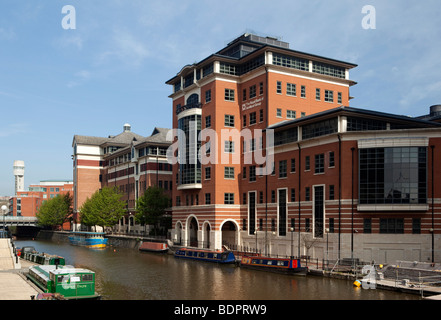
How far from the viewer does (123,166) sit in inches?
5236

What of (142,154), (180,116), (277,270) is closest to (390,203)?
(277,270)

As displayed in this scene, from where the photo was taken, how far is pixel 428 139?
2178 inches

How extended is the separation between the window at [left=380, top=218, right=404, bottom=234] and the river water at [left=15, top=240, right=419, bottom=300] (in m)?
10.4

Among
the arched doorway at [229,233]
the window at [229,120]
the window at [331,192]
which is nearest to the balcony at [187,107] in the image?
the window at [229,120]

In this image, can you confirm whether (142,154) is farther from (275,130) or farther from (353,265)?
(353,265)

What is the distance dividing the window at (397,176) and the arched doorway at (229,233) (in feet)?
94.6

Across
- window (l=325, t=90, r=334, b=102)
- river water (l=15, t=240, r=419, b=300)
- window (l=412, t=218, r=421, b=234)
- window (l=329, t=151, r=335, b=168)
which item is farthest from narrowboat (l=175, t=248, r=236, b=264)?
window (l=325, t=90, r=334, b=102)

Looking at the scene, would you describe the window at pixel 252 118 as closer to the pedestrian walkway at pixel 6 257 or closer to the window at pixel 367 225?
the window at pixel 367 225

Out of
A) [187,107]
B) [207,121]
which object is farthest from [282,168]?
[187,107]

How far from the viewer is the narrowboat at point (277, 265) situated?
177ft

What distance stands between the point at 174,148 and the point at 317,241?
36.6 meters

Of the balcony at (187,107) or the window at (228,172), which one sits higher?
the balcony at (187,107)

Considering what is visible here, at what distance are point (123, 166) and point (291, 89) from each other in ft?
220

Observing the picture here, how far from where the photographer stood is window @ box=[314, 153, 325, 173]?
2459 inches
